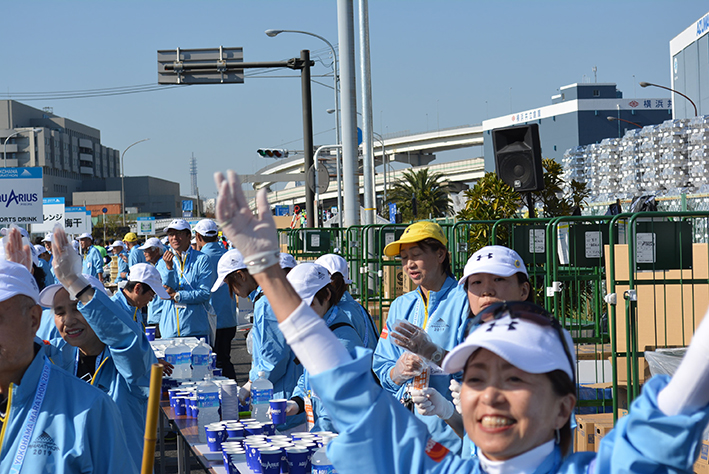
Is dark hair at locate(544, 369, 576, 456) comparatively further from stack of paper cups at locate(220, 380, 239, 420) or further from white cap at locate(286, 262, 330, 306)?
stack of paper cups at locate(220, 380, 239, 420)

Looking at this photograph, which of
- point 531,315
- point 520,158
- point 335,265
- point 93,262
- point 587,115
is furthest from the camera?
point 587,115

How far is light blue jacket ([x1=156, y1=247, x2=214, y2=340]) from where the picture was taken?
27.6 feet

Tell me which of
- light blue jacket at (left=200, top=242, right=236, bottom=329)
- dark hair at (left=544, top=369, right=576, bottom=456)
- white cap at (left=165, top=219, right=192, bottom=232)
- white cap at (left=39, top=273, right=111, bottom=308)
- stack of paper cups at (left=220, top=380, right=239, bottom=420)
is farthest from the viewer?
light blue jacket at (left=200, top=242, right=236, bottom=329)

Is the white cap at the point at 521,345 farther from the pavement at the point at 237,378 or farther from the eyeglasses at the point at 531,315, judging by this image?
the pavement at the point at 237,378

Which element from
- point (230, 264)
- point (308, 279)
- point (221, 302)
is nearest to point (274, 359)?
point (308, 279)

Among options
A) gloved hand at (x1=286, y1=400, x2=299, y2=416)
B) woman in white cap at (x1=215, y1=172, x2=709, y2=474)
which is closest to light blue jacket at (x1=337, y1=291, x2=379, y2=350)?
gloved hand at (x1=286, y1=400, x2=299, y2=416)

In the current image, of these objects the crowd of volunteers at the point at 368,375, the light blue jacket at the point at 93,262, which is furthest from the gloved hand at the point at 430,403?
the light blue jacket at the point at 93,262

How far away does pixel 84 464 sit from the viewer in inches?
97.2

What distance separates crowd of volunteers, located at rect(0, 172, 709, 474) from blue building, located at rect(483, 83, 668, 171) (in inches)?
3293

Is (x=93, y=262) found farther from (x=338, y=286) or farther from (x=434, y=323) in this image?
(x=434, y=323)

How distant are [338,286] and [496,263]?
1495 mm

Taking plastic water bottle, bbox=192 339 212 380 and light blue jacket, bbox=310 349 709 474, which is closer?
light blue jacket, bbox=310 349 709 474

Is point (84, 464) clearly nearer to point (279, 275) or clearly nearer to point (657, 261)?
point (279, 275)

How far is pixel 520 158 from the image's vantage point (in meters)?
9.88
